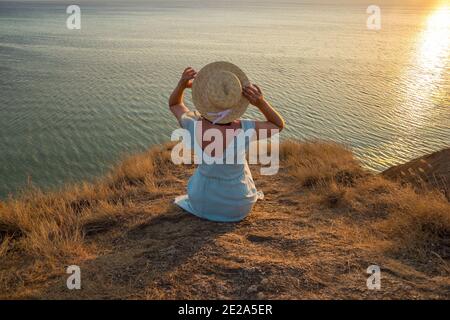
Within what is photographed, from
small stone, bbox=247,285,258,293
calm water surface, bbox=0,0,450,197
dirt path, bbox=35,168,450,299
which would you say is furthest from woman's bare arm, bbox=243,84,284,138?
calm water surface, bbox=0,0,450,197

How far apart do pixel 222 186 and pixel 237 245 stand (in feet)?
2.38

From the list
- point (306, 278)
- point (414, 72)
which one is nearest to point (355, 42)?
point (414, 72)

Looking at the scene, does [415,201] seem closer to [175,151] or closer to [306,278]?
[306,278]

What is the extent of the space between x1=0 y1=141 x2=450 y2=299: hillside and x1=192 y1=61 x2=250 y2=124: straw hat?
1.34 m

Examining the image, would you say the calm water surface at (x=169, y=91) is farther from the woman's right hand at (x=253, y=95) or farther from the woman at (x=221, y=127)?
the woman's right hand at (x=253, y=95)

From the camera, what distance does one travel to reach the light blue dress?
5027 mm

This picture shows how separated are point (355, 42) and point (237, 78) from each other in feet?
83.6

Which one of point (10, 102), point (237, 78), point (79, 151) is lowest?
point (79, 151)

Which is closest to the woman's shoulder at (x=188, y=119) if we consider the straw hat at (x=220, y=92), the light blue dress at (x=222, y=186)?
the light blue dress at (x=222, y=186)

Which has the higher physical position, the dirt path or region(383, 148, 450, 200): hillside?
region(383, 148, 450, 200): hillside

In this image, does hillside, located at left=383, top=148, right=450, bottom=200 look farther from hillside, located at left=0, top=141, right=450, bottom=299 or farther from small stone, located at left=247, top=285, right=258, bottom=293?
small stone, located at left=247, top=285, right=258, bottom=293

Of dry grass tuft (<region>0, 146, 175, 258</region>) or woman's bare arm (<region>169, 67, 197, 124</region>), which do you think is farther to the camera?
woman's bare arm (<region>169, 67, 197, 124</region>)
